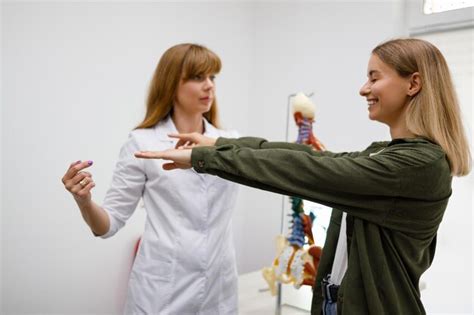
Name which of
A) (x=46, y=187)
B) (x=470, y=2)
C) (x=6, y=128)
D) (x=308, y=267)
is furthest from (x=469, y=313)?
(x=6, y=128)

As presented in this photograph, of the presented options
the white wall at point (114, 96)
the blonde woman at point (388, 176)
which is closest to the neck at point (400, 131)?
the blonde woman at point (388, 176)

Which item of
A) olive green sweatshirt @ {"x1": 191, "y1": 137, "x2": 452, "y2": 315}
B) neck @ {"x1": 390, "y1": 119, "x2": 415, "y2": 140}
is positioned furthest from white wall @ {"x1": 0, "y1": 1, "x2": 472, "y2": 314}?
neck @ {"x1": 390, "y1": 119, "x2": 415, "y2": 140}

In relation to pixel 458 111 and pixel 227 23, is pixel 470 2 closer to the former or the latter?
pixel 458 111

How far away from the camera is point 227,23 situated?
3053 millimetres

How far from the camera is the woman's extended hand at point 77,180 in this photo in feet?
3.89

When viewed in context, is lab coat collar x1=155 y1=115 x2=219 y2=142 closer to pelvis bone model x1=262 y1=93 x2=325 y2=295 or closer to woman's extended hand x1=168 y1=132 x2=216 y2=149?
woman's extended hand x1=168 y1=132 x2=216 y2=149

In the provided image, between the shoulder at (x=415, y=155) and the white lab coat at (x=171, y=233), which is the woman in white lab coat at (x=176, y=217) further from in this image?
the shoulder at (x=415, y=155)

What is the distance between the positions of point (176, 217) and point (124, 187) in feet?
0.62

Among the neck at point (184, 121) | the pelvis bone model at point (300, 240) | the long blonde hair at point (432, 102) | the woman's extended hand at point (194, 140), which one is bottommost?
the pelvis bone model at point (300, 240)

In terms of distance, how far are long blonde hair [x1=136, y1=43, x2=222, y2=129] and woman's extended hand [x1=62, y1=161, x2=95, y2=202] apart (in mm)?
356

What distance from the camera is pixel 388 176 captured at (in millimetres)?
946

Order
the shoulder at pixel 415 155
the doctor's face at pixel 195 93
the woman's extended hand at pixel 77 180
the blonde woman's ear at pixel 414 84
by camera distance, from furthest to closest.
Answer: the doctor's face at pixel 195 93, the woman's extended hand at pixel 77 180, the blonde woman's ear at pixel 414 84, the shoulder at pixel 415 155

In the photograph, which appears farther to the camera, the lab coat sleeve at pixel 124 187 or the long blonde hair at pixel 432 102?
the lab coat sleeve at pixel 124 187

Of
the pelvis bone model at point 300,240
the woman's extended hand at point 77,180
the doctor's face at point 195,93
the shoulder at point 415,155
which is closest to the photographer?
the shoulder at point 415,155
